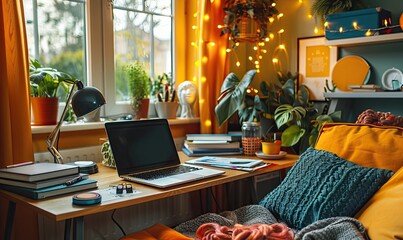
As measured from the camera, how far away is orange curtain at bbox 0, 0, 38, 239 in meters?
1.71

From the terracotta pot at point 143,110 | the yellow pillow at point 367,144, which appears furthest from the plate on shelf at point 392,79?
the terracotta pot at point 143,110

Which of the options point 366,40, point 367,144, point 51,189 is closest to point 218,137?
point 367,144

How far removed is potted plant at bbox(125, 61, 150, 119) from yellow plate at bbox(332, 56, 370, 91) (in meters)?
1.19

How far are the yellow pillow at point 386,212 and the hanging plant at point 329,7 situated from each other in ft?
4.27

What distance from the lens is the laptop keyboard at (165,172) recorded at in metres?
1.77

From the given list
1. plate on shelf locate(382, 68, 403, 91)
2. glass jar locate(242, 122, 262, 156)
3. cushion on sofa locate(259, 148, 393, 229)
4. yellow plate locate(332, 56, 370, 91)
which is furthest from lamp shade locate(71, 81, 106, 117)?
plate on shelf locate(382, 68, 403, 91)

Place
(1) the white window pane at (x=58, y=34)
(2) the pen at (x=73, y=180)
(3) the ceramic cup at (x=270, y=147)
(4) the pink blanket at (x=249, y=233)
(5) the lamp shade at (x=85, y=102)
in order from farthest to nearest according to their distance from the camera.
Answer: (3) the ceramic cup at (x=270, y=147)
(1) the white window pane at (x=58, y=34)
(5) the lamp shade at (x=85, y=102)
(2) the pen at (x=73, y=180)
(4) the pink blanket at (x=249, y=233)

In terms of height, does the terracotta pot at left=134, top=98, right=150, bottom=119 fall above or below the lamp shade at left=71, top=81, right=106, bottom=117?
below

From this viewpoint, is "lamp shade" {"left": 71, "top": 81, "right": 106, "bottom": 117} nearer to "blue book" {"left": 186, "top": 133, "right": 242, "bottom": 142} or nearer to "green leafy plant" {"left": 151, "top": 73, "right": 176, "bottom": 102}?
"blue book" {"left": 186, "top": 133, "right": 242, "bottom": 142}

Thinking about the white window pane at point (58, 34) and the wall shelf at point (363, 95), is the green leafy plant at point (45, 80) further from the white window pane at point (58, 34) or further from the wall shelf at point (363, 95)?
the wall shelf at point (363, 95)

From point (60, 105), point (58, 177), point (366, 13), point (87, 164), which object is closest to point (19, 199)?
point (58, 177)

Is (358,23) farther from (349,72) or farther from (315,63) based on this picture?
(315,63)

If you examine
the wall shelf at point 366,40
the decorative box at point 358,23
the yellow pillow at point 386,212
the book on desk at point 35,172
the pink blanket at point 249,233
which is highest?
the decorative box at point 358,23

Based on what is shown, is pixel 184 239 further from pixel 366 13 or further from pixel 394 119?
pixel 366 13
